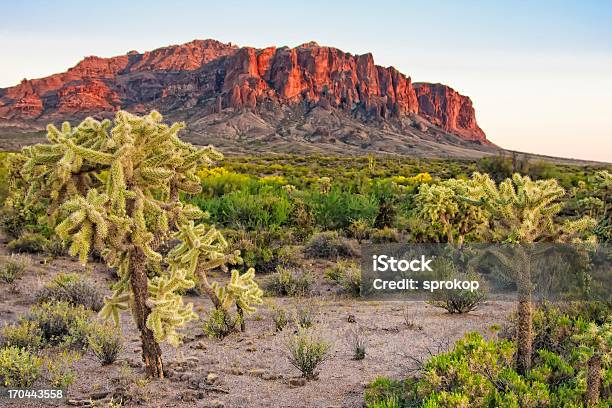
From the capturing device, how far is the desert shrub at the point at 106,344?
251 inches

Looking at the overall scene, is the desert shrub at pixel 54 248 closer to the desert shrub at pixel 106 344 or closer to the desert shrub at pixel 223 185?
the desert shrub at pixel 223 185

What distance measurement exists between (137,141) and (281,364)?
128 inches

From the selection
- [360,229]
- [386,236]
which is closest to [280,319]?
[386,236]

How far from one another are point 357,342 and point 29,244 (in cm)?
1025

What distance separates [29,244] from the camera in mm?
13523

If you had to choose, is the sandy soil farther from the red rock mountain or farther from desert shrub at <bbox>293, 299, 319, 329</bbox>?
the red rock mountain

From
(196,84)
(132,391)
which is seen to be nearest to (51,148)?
(132,391)

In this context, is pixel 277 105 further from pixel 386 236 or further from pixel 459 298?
pixel 459 298

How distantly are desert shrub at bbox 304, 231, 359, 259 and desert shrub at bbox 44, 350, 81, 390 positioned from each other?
829cm

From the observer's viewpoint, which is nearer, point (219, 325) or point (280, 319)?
point (219, 325)

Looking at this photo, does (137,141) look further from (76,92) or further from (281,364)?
(76,92)

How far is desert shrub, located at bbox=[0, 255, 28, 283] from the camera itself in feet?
33.8

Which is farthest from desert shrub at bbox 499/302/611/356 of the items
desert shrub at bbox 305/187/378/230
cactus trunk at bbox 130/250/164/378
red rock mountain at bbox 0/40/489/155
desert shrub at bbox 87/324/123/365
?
red rock mountain at bbox 0/40/489/155

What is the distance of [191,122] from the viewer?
14825 cm
